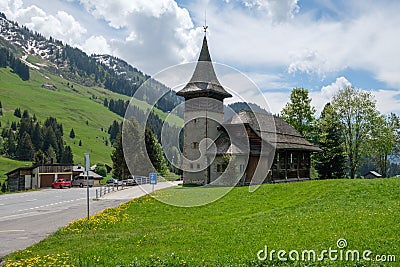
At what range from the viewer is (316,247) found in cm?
1063

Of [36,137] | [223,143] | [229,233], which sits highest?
[36,137]

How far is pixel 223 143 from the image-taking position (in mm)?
41312

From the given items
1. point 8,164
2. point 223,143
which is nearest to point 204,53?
point 223,143

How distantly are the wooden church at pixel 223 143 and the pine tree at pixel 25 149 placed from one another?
102 metres

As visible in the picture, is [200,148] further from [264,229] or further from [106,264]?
[106,264]

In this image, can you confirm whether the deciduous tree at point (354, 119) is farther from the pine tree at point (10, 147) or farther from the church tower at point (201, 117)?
the pine tree at point (10, 147)

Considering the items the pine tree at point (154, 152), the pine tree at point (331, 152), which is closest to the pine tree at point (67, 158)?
the pine tree at point (154, 152)

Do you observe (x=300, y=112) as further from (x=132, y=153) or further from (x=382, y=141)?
(x=132, y=153)

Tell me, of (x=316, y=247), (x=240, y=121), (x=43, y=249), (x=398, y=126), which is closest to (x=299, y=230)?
(x=316, y=247)

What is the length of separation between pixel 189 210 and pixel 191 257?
11.8 m

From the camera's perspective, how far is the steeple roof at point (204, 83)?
43594mm

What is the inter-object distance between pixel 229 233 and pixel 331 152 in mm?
43481

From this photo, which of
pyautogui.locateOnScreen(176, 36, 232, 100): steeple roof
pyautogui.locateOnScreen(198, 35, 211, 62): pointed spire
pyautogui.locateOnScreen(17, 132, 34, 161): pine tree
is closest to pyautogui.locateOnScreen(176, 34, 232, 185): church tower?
pyautogui.locateOnScreen(176, 36, 232, 100): steeple roof

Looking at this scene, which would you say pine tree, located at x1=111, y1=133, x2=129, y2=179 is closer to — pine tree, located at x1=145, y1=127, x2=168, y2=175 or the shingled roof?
pine tree, located at x1=145, y1=127, x2=168, y2=175
